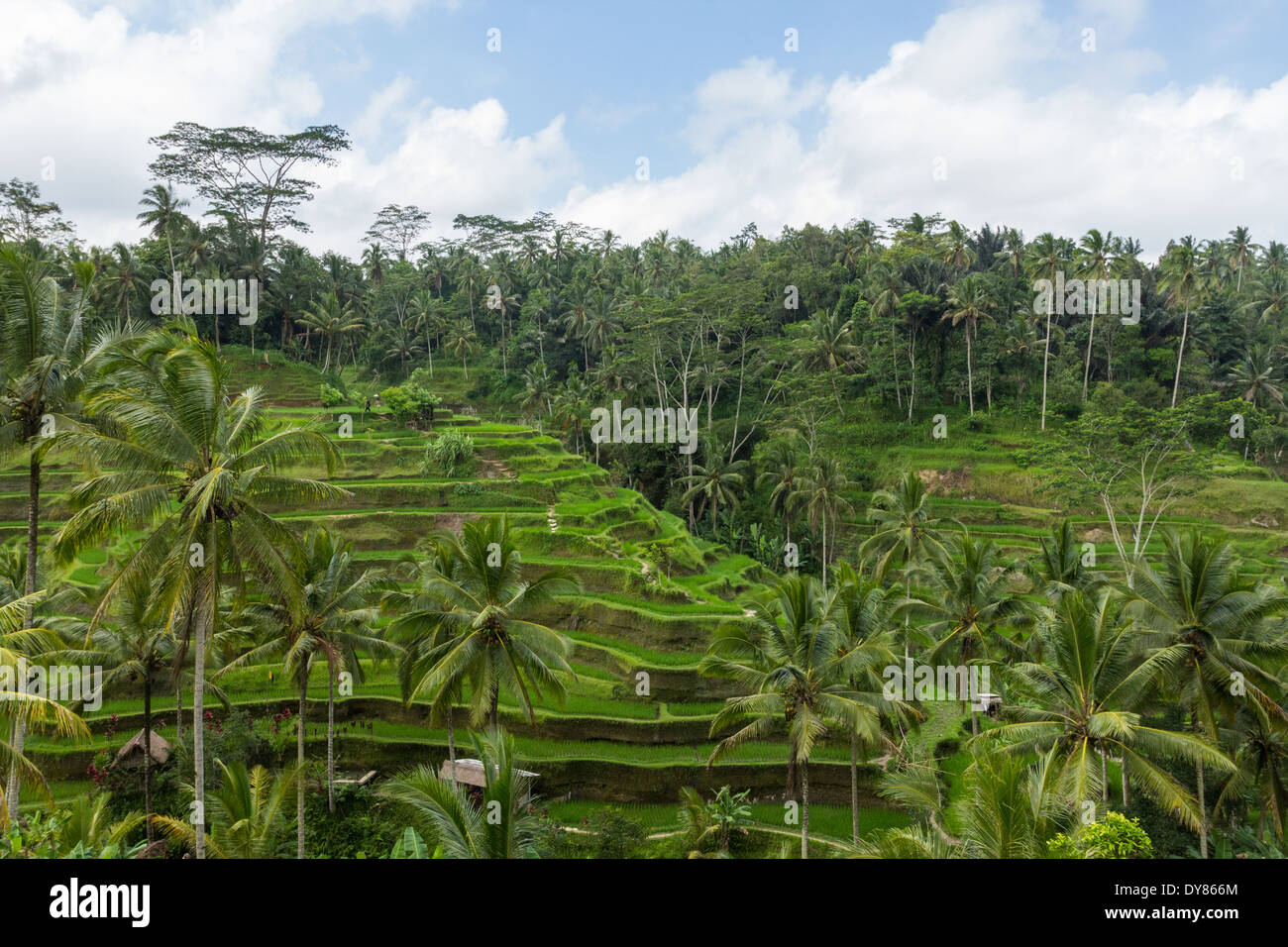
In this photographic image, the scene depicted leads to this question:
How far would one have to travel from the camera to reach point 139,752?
1992 centimetres

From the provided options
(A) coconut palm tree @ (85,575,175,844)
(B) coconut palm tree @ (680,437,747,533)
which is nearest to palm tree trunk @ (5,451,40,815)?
(A) coconut palm tree @ (85,575,175,844)

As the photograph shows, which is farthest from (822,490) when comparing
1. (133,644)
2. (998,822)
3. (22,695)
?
(22,695)

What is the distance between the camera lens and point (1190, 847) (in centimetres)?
1533

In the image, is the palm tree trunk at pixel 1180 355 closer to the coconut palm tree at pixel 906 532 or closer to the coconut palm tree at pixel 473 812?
the coconut palm tree at pixel 906 532

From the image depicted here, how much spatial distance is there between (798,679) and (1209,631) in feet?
28.0

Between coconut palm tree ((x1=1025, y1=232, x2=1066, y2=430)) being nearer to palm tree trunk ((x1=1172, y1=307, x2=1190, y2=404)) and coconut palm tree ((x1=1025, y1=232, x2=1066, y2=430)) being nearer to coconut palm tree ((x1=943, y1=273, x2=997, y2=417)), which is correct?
coconut palm tree ((x1=943, y1=273, x2=997, y2=417))

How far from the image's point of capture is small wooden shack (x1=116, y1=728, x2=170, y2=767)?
756 inches

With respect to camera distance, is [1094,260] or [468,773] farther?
[1094,260]

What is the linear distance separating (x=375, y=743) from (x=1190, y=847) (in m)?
21.0

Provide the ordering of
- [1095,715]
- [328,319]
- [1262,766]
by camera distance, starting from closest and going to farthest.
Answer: [1095,715], [1262,766], [328,319]

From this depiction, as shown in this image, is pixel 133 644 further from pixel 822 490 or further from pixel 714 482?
pixel 714 482

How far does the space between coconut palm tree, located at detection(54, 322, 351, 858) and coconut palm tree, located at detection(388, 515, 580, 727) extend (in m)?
5.15

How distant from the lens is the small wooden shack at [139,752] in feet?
63.0
